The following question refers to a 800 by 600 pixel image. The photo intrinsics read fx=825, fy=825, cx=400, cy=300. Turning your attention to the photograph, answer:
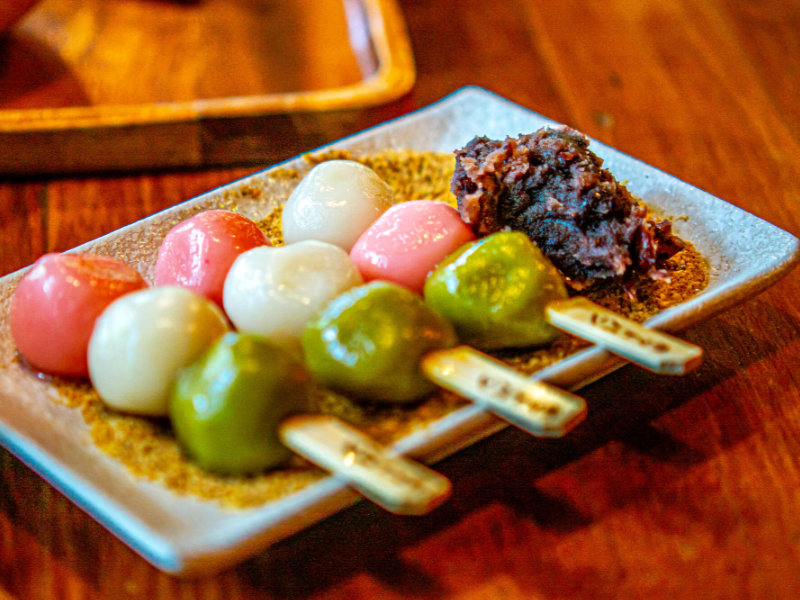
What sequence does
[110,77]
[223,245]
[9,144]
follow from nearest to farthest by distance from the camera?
[223,245], [9,144], [110,77]

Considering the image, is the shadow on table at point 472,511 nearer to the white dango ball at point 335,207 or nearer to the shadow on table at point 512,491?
the shadow on table at point 512,491

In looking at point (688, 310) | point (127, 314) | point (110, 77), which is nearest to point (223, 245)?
point (127, 314)

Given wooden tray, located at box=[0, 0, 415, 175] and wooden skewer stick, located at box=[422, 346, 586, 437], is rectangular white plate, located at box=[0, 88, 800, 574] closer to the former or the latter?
wooden skewer stick, located at box=[422, 346, 586, 437]

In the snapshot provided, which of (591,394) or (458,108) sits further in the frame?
(458,108)

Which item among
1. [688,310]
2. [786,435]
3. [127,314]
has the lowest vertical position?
[786,435]

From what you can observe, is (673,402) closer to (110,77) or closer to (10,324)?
(10,324)

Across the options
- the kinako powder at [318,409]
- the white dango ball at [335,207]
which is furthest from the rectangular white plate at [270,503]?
the white dango ball at [335,207]
